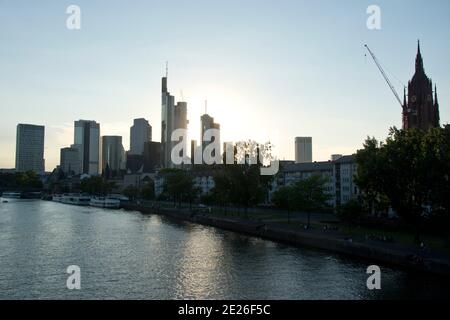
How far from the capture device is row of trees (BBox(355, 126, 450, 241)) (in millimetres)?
54062

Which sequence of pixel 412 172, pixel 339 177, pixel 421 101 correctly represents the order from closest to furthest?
pixel 412 172
pixel 339 177
pixel 421 101

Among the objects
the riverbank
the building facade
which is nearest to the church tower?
the building facade

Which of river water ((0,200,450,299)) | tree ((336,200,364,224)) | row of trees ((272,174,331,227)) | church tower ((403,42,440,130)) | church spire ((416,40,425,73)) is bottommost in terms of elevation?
river water ((0,200,450,299))

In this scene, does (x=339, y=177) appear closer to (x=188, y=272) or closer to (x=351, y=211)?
(x=351, y=211)

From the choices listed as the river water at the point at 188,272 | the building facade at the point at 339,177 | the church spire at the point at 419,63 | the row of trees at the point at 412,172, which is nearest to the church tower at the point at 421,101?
the church spire at the point at 419,63

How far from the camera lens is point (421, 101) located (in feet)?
528

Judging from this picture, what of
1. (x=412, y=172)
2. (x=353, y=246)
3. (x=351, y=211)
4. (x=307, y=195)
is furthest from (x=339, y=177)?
(x=353, y=246)

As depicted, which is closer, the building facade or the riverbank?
the riverbank

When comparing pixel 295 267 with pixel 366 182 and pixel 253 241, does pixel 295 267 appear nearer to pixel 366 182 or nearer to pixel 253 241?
pixel 366 182

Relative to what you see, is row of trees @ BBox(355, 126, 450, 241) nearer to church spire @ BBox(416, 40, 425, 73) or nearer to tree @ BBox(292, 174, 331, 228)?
tree @ BBox(292, 174, 331, 228)

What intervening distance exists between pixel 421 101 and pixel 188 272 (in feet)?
457

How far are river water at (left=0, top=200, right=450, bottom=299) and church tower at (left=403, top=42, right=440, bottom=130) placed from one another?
362 ft
